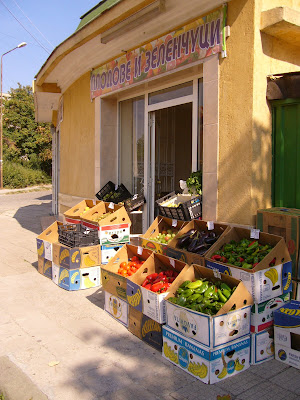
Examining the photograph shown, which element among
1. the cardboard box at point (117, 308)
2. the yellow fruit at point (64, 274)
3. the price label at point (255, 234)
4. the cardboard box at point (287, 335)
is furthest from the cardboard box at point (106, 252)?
the cardboard box at point (287, 335)

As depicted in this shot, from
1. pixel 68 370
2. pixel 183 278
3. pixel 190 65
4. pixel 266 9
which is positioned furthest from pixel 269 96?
pixel 68 370

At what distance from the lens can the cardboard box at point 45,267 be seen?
20.3 ft

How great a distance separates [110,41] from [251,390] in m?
5.92

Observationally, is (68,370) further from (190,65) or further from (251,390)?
(190,65)

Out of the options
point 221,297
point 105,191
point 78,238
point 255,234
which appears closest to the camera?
point 221,297

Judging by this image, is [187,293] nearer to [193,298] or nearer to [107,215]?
[193,298]

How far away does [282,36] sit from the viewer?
4.83 m

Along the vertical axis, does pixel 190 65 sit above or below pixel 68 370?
above

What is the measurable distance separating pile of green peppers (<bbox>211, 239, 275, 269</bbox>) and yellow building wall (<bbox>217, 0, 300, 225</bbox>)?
584mm

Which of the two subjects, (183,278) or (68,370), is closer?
(68,370)

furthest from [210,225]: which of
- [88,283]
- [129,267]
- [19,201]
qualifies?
[19,201]

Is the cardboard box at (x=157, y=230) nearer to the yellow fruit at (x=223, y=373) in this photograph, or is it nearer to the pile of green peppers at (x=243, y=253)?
the pile of green peppers at (x=243, y=253)

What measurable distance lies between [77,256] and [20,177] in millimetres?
26854

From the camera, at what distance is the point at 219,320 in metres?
3.10
